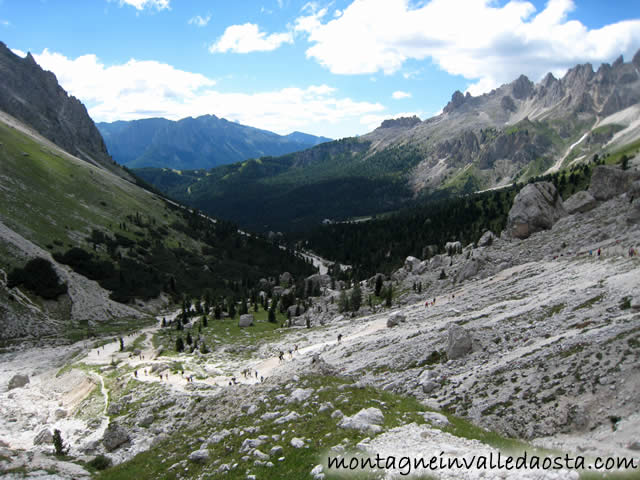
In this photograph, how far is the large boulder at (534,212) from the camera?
94.9 meters

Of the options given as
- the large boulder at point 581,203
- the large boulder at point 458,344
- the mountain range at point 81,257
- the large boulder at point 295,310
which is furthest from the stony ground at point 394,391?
the mountain range at point 81,257

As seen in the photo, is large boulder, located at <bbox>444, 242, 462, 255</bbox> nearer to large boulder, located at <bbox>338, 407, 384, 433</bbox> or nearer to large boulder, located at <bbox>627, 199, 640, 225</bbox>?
large boulder, located at <bbox>627, 199, 640, 225</bbox>

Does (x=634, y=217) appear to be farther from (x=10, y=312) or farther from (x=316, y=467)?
(x=10, y=312)

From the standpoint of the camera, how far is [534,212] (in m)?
95.3

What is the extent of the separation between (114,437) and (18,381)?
116 ft

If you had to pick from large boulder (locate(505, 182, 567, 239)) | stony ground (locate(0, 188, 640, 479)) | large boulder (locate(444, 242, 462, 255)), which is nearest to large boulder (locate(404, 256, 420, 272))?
large boulder (locate(444, 242, 462, 255))

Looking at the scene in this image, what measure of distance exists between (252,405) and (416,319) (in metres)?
36.2

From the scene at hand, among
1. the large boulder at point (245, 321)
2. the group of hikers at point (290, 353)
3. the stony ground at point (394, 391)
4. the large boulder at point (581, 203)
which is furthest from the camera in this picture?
the large boulder at point (581, 203)

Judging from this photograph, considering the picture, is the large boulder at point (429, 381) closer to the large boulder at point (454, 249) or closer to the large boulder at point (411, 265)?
the large boulder at point (411, 265)

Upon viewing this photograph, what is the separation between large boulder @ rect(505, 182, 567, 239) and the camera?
94.9m

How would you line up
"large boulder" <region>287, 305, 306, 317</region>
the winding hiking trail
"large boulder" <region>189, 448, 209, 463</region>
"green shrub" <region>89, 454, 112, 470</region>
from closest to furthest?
"large boulder" <region>189, 448, 209, 463</region> < "green shrub" <region>89, 454, 112, 470</region> < the winding hiking trail < "large boulder" <region>287, 305, 306, 317</region>

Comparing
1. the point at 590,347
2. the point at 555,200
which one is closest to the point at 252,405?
the point at 590,347

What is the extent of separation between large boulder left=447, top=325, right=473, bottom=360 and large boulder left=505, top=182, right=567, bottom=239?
68.8 meters

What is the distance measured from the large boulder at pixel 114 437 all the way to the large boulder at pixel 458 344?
30.4m
